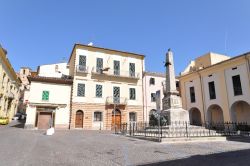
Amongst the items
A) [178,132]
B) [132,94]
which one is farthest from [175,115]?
[132,94]

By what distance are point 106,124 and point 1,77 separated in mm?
15928

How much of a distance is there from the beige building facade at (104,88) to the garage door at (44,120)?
279 cm

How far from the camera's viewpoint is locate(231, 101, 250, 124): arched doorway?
21.6 meters

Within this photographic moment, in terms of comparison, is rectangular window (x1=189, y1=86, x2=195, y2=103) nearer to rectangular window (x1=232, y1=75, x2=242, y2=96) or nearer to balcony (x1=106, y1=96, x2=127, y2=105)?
rectangular window (x1=232, y1=75, x2=242, y2=96)

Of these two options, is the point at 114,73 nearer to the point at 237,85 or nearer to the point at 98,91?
the point at 98,91

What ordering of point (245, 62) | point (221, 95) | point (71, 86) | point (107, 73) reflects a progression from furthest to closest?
point (107, 73), point (71, 86), point (221, 95), point (245, 62)

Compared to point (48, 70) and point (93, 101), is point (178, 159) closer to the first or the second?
point (93, 101)

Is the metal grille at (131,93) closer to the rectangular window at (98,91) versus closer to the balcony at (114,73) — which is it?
the balcony at (114,73)

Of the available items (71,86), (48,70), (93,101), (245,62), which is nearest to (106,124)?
(93,101)

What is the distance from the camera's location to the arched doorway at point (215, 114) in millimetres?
24769

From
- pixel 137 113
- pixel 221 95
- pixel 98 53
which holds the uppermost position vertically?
pixel 98 53

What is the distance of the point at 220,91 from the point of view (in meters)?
23.1

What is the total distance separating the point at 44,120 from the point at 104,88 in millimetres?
8503

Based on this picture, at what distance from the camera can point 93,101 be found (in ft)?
82.2
